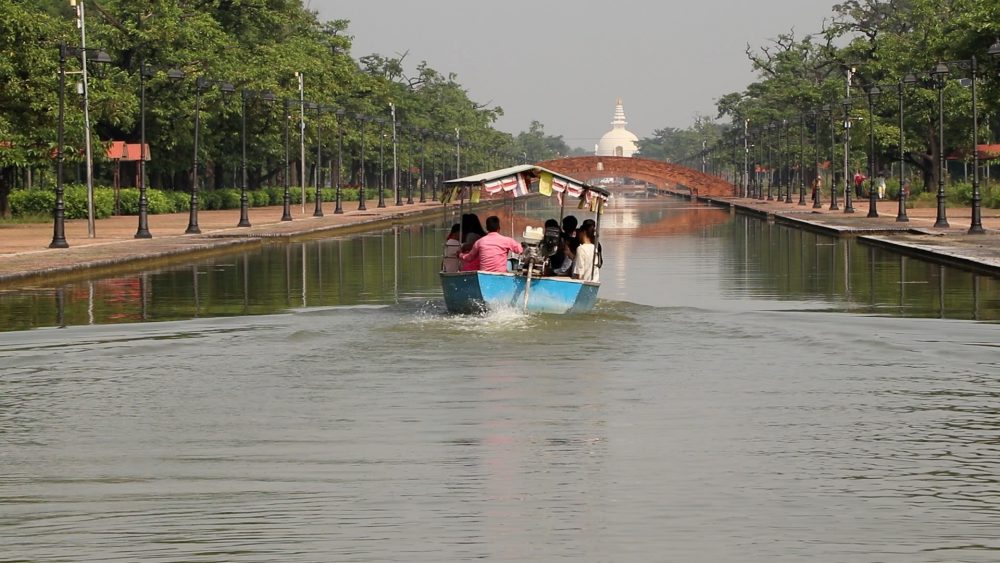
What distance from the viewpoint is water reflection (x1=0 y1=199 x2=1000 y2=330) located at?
25953mm

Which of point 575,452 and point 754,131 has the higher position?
point 754,131

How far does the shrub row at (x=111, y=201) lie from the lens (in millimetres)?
69750

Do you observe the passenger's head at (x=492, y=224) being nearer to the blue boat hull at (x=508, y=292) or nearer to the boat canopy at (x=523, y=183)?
the blue boat hull at (x=508, y=292)

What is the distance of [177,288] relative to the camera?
1217 inches

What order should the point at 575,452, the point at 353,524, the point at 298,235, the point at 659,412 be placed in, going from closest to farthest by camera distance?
the point at 353,524
the point at 575,452
the point at 659,412
the point at 298,235

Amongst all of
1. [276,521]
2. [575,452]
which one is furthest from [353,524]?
[575,452]

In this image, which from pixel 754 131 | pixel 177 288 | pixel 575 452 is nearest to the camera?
pixel 575 452

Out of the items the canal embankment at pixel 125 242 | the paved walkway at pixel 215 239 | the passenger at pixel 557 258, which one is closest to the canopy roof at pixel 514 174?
the passenger at pixel 557 258

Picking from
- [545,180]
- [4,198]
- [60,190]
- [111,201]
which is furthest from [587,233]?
[111,201]

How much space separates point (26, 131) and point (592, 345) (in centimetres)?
4349

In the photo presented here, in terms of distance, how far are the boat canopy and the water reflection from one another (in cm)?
199

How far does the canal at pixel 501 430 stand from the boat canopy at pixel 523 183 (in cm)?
206

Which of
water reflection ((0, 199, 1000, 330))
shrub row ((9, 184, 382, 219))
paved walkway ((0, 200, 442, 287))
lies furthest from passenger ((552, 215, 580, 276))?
shrub row ((9, 184, 382, 219))

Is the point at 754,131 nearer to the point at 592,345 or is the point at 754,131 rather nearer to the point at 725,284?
the point at 725,284
